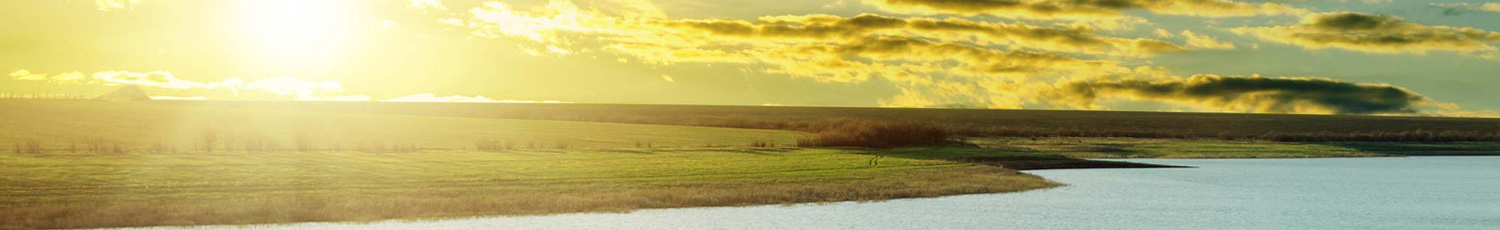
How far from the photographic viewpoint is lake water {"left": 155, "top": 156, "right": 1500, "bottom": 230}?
24.4 metres

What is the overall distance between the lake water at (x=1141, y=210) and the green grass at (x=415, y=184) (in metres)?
1.49

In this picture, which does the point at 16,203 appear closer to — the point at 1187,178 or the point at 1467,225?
the point at 1467,225

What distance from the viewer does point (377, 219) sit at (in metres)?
24.2

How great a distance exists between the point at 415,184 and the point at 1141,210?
1742 cm

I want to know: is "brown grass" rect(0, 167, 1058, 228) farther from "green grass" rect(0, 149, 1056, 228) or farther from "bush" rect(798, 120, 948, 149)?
"bush" rect(798, 120, 948, 149)

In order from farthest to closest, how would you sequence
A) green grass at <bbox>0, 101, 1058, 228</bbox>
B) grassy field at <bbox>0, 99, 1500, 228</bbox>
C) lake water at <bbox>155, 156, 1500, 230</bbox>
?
grassy field at <bbox>0, 99, 1500, 228</bbox>, green grass at <bbox>0, 101, 1058, 228</bbox>, lake water at <bbox>155, 156, 1500, 230</bbox>

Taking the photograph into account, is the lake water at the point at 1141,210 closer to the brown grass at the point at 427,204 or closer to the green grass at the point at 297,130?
the brown grass at the point at 427,204

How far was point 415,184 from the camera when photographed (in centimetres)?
3148

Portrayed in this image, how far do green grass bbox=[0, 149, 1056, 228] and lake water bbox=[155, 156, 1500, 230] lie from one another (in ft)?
4.88

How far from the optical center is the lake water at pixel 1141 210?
24372 mm

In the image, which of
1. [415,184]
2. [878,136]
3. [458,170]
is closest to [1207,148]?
[878,136]

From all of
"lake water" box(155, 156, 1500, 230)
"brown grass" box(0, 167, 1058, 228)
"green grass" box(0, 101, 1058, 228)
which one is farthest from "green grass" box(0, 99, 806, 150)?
"lake water" box(155, 156, 1500, 230)

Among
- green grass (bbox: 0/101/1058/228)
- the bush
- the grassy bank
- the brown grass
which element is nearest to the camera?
the brown grass

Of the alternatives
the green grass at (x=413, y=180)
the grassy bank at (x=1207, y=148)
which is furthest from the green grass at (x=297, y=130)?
the grassy bank at (x=1207, y=148)
